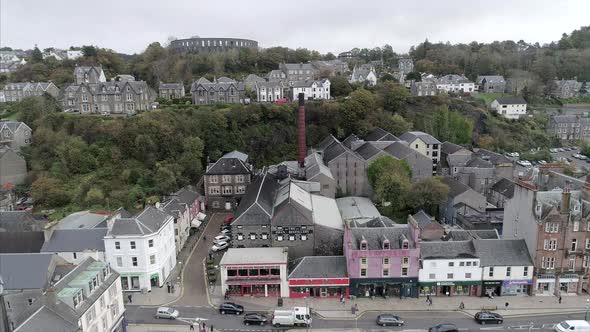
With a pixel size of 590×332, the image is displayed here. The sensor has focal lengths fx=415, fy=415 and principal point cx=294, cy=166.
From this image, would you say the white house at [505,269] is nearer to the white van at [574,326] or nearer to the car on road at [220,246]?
the white van at [574,326]

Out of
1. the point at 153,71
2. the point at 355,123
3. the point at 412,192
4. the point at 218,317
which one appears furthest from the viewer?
the point at 153,71

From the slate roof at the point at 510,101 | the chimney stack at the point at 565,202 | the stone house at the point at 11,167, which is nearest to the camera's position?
the chimney stack at the point at 565,202

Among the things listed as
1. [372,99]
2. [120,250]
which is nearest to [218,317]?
[120,250]

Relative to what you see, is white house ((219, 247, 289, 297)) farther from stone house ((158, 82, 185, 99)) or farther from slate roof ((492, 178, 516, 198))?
stone house ((158, 82, 185, 99))

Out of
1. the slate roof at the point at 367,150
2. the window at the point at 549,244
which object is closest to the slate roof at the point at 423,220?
the window at the point at 549,244

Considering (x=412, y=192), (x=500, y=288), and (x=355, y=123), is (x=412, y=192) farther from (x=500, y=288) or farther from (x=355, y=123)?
(x=355, y=123)

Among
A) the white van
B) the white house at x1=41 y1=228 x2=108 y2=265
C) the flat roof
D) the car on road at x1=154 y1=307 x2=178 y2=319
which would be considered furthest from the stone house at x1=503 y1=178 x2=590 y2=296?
the white house at x1=41 y1=228 x2=108 y2=265
